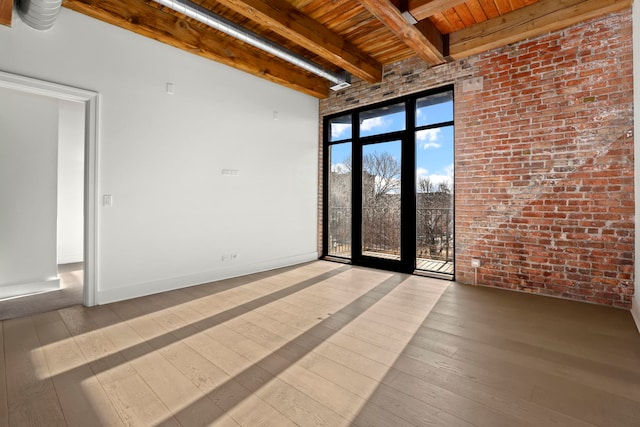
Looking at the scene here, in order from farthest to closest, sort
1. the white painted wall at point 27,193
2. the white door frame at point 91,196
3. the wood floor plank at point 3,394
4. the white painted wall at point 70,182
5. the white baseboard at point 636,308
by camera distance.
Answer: the white painted wall at point 70,182 < the white painted wall at point 27,193 < the white door frame at point 91,196 < the white baseboard at point 636,308 < the wood floor plank at point 3,394

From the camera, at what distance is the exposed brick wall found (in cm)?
317

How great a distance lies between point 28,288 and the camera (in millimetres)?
3832

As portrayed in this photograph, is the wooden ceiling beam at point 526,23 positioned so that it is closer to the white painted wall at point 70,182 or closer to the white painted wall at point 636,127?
the white painted wall at point 636,127

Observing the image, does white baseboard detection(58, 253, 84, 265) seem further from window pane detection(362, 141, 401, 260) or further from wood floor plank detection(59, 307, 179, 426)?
window pane detection(362, 141, 401, 260)

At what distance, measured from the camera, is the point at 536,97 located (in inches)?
143

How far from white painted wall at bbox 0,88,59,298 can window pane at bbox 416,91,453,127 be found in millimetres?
5110

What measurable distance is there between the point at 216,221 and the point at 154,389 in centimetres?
276

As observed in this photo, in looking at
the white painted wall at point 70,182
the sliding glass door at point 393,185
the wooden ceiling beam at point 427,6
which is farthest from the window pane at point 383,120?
the white painted wall at point 70,182

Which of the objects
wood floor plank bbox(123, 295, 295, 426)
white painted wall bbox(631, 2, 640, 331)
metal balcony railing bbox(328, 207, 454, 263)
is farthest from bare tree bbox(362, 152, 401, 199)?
wood floor plank bbox(123, 295, 295, 426)

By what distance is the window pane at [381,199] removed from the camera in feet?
16.3

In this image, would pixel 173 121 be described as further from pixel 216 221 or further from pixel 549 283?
pixel 549 283

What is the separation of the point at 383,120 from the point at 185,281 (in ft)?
12.9

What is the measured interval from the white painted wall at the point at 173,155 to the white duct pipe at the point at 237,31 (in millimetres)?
798

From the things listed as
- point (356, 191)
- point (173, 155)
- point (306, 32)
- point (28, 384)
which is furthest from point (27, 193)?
point (356, 191)
